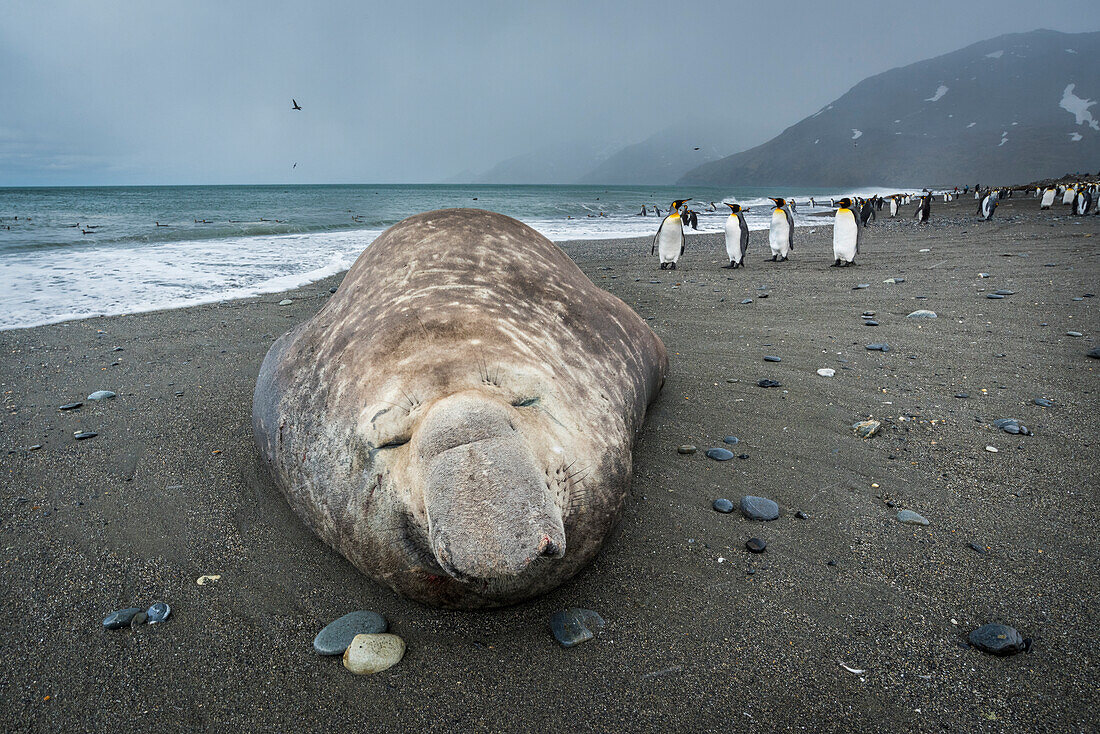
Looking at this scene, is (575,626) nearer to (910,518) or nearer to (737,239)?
(910,518)

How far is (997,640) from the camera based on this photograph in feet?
6.36

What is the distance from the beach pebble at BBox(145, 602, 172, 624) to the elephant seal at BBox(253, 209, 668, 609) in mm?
593

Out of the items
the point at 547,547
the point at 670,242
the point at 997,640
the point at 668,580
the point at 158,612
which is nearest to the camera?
the point at 547,547

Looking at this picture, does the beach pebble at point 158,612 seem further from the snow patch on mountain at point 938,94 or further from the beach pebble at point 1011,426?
the snow patch on mountain at point 938,94

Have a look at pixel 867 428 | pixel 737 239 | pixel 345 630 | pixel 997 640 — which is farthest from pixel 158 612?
pixel 737 239

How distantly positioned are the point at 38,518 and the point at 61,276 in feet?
33.8

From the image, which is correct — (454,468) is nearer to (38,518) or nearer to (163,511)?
(163,511)

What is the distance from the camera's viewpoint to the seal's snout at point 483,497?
1.46 metres

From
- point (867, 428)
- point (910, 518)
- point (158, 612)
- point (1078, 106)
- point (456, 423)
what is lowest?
point (158, 612)

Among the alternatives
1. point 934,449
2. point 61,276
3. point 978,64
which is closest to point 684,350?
point 934,449

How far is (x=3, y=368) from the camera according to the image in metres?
5.14

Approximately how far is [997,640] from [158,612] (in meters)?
3.10

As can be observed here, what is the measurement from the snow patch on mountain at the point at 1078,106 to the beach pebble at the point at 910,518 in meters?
152

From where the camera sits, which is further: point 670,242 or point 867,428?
point 670,242
